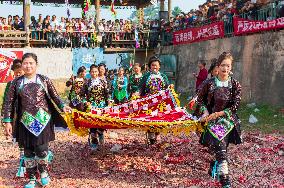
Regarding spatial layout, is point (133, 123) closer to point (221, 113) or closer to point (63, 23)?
point (221, 113)

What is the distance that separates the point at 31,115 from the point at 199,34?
12.3 m

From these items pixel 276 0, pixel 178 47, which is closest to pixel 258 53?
pixel 276 0

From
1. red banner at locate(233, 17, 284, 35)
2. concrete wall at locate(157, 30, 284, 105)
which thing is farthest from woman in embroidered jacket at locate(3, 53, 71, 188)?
red banner at locate(233, 17, 284, 35)

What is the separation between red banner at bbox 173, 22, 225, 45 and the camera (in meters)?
15.4

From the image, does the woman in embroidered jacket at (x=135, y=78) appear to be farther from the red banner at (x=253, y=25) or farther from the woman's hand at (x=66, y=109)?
the red banner at (x=253, y=25)

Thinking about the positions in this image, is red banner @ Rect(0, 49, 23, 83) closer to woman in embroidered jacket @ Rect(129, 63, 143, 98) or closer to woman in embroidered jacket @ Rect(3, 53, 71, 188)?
woman in embroidered jacket @ Rect(129, 63, 143, 98)

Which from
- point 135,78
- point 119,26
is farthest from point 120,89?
point 119,26

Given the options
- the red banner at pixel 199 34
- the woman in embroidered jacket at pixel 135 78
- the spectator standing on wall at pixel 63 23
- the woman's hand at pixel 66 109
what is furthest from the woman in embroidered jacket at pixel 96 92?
the spectator standing on wall at pixel 63 23

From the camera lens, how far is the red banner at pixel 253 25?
11.9 meters

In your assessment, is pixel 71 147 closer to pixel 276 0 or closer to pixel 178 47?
pixel 276 0

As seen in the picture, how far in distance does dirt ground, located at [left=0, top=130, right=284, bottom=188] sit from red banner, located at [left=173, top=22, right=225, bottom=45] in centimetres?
771

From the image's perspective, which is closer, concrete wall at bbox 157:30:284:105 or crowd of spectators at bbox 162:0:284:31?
concrete wall at bbox 157:30:284:105

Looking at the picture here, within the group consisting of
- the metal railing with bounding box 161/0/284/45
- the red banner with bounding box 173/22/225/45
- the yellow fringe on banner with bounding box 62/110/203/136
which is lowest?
the yellow fringe on banner with bounding box 62/110/203/136

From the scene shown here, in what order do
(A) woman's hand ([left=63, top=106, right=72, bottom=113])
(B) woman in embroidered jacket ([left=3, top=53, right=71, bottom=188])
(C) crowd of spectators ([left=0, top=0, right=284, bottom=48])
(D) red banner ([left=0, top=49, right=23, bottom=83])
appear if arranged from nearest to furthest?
(B) woman in embroidered jacket ([left=3, top=53, right=71, bottom=188]) < (A) woman's hand ([left=63, top=106, right=72, bottom=113]) < (C) crowd of spectators ([left=0, top=0, right=284, bottom=48]) < (D) red banner ([left=0, top=49, right=23, bottom=83])
